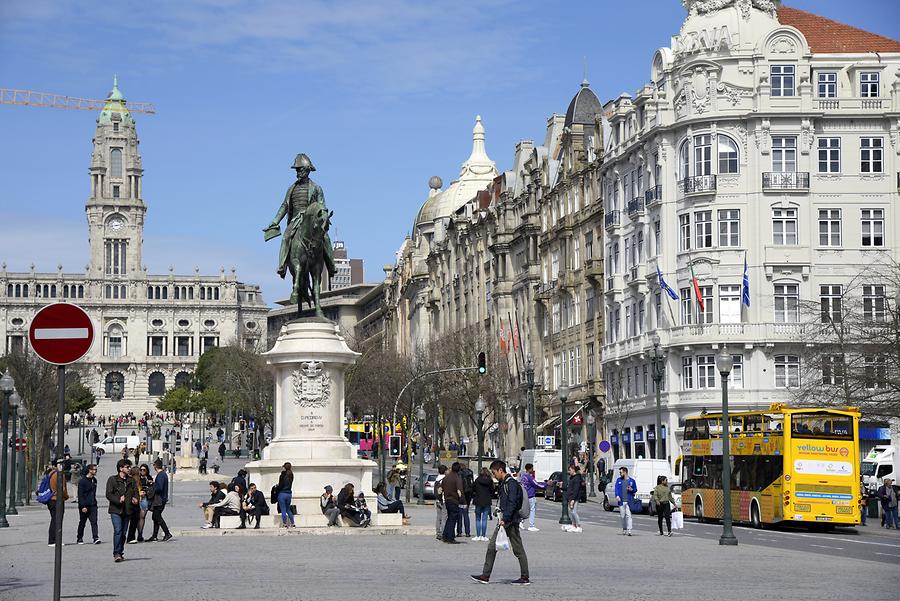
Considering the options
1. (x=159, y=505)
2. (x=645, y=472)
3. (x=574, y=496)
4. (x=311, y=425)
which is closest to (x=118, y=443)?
(x=645, y=472)

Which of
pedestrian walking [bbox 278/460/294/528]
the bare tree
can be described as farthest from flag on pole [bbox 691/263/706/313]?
pedestrian walking [bbox 278/460/294/528]

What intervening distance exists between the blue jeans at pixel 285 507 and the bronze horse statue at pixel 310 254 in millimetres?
5926

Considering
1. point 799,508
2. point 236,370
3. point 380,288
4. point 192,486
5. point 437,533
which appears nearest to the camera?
point 437,533

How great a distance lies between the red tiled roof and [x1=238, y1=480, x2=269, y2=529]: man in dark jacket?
158 feet

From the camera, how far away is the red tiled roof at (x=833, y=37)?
78.3 metres


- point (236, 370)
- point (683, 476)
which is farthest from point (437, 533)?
point (236, 370)

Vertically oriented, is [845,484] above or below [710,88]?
below

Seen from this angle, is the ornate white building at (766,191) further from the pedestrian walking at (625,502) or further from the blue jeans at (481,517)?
the blue jeans at (481,517)

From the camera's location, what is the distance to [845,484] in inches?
1762

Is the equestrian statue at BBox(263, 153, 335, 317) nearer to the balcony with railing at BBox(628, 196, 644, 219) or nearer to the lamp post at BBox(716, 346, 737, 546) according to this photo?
the lamp post at BBox(716, 346, 737, 546)

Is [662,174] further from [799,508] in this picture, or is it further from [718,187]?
[799,508]

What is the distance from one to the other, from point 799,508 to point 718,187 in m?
32.9

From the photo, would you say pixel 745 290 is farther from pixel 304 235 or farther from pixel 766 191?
pixel 304 235

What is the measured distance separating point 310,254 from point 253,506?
727 cm
